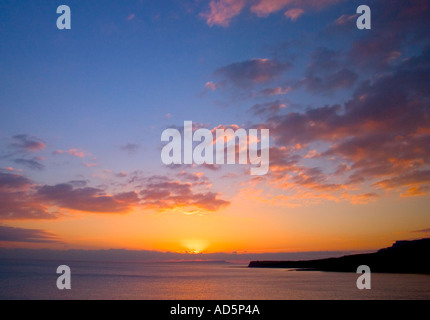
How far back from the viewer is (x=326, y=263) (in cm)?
18675

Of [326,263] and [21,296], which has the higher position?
[21,296]

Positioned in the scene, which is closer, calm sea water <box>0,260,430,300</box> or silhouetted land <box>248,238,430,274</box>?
calm sea water <box>0,260,430,300</box>

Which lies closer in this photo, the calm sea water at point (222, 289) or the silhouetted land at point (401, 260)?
the calm sea water at point (222, 289)

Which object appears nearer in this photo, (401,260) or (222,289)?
(222,289)
